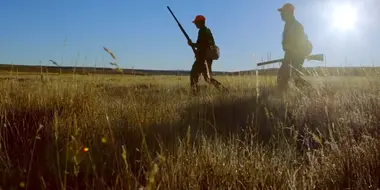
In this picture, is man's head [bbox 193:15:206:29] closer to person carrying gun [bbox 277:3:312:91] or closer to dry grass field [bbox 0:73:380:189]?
person carrying gun [bbox 277:3:312:91]

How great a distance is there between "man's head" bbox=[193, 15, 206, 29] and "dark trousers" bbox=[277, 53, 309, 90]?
2.28m

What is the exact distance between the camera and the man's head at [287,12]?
7.74 m

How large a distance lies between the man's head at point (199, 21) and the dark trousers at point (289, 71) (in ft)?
7.48

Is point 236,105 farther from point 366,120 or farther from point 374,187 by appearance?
point 374,187

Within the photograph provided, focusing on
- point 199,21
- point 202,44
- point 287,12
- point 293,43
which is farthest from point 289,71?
point 199,21

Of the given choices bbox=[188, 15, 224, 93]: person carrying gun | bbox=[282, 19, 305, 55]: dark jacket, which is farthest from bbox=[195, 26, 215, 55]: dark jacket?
bbox=[282, 19, 305, 55]: dark jacket

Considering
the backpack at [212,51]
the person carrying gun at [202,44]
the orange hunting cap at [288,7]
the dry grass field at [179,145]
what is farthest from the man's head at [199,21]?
the dry grass field at [179,145]

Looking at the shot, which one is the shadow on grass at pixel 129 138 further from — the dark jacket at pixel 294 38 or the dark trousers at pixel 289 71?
the dark jacket at pixel 294 38

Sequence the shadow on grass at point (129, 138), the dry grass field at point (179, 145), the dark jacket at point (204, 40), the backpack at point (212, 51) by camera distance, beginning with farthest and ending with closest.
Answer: the dark jacket at point (204, 40)
the backpack at point (212, 51)
the shadow on grass at point (129, 138)
the dry grass field at point (179, 145)

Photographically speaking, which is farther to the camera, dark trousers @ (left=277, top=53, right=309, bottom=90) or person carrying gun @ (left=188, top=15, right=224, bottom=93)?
person carrying gun @ (left=188, top=15, right=224, bottom=93)

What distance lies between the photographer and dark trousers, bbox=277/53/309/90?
770 cm

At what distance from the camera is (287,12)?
25.4ft

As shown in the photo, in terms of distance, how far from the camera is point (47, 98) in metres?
5.40

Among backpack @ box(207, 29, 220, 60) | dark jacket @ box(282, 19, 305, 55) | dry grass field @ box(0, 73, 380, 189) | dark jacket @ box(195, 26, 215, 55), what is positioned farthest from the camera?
dark jacket @ box(195, 26, 215, 55)
